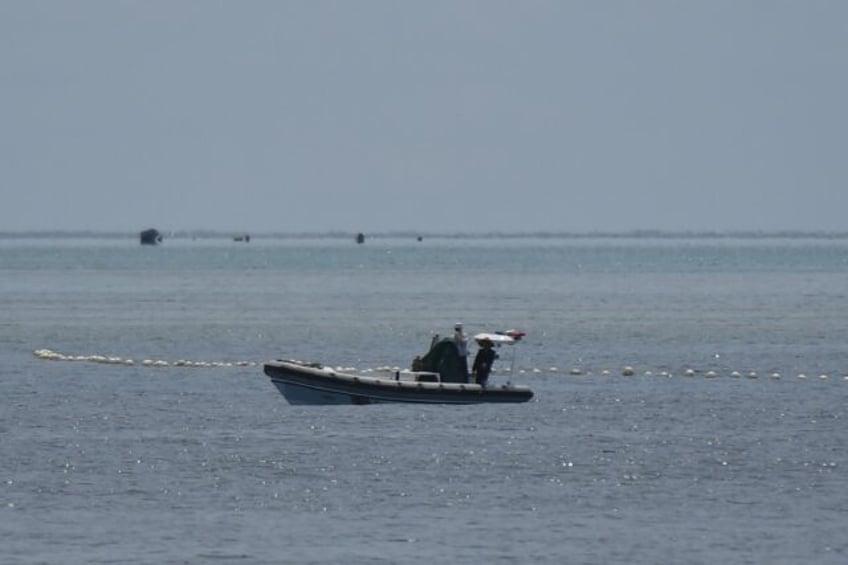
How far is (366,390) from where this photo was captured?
48.5 m

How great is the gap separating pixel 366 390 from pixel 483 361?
2.82 m

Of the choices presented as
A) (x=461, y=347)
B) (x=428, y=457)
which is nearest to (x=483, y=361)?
(x=461, y=347)

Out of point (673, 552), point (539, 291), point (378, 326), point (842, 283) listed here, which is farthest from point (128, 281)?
point (673, 552)

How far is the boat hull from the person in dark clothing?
1.01 feet

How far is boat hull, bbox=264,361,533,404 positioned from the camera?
158 ft

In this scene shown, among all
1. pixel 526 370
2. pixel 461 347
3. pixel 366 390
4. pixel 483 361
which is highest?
pixel 461 347

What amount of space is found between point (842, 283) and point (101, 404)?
121 metres

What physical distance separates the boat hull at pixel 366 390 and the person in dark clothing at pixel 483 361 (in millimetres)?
307

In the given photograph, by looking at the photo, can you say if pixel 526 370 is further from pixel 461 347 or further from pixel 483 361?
pixel 461 347

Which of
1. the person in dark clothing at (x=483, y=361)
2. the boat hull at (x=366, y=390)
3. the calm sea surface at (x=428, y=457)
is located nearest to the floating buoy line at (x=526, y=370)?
the calm sea surface at (x=428, y=457)

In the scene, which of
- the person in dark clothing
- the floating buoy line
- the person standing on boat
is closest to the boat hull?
the person in dark clothing

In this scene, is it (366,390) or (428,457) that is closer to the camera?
(428,457)

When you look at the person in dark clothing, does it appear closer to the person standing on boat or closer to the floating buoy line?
the person standing on boat

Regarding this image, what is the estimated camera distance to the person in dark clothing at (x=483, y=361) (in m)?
48.1
